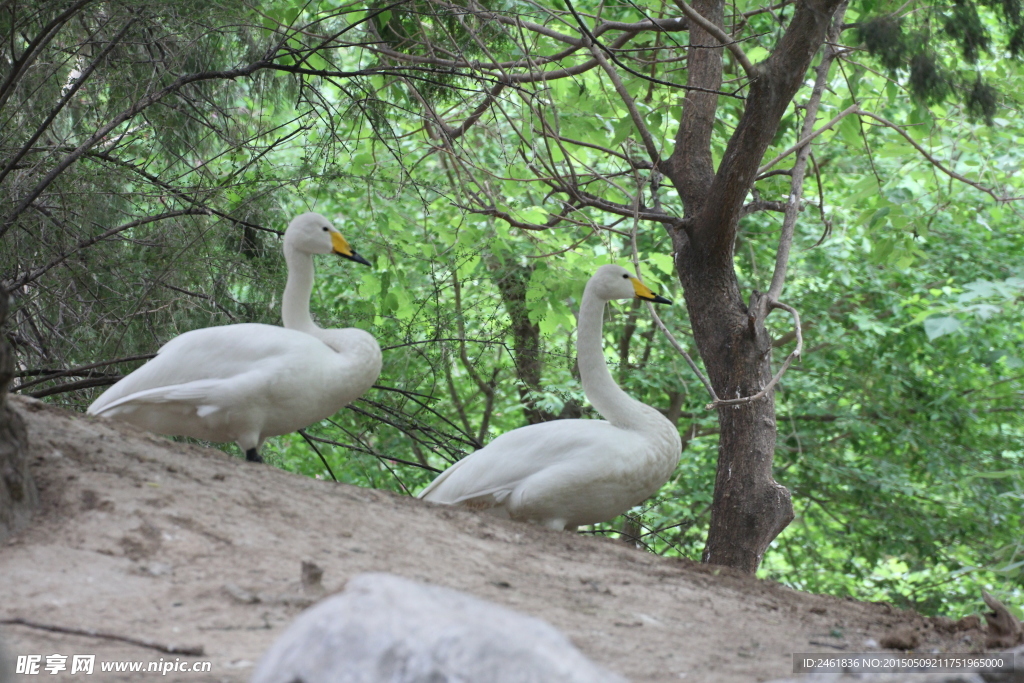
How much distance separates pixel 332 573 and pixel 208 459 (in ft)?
4.22

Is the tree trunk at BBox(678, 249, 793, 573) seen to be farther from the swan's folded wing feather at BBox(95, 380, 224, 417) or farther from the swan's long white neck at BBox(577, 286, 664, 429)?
the swan's folded wing feather at BBox(95, 380, 224, 417)

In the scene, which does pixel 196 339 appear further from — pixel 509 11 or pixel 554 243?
pixel 554 243

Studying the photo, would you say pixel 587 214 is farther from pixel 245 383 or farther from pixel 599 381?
pixel 245 383

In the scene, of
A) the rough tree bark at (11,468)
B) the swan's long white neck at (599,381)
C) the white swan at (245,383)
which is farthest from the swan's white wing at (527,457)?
the rough tree bark at (11,468)

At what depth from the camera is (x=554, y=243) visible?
6.97 metres

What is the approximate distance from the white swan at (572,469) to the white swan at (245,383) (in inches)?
35.8

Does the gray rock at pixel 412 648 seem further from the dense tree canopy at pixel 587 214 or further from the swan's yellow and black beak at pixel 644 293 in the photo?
the swan's yellow and black beak at pixel 644 293

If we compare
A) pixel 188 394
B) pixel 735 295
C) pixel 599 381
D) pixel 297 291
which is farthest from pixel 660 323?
pixel 188 394

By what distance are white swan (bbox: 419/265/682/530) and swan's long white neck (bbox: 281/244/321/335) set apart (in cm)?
114

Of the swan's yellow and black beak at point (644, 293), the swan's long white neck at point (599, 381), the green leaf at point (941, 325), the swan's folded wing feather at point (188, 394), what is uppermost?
the green leaf at point (941, 325)

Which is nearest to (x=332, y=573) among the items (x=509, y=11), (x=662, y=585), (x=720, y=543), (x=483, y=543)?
(x=483, y=543)

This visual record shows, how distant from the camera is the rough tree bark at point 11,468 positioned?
2.90m

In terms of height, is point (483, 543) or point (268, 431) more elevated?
point (268, 431)

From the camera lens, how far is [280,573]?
2.87m
